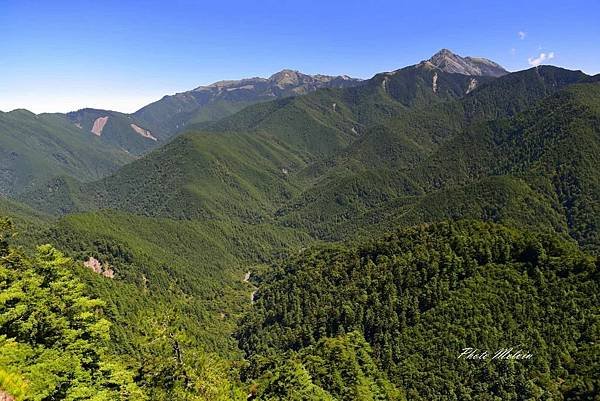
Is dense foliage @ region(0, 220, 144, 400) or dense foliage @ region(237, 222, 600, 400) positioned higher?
dense foliage @ region(0, 220, 144, 400)

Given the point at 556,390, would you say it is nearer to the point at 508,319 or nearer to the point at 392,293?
the point at 508,319

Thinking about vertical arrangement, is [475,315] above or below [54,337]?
below

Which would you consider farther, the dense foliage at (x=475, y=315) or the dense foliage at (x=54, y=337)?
the dense foliage at (x=475, y=315)

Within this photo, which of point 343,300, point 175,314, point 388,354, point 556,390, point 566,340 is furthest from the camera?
point 343,300

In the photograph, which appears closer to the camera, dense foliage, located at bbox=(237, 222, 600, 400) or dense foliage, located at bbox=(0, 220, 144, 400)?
dense foliage, located at bbox=(0, 220, 144, 400)

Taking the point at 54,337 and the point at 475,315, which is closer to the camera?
the point at 54,337

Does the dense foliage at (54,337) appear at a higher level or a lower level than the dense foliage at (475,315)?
higher

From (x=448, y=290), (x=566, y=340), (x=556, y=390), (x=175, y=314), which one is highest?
(x=175, y=314)

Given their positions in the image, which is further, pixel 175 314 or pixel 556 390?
pixel 556 390

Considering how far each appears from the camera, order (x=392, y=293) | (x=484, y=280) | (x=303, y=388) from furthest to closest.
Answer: (x=392, y=293)
(x=484, y=280)
(x=303, y=388)

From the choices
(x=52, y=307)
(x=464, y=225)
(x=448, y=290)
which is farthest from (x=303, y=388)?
(x=464, y=225)

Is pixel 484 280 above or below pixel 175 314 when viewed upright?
below
